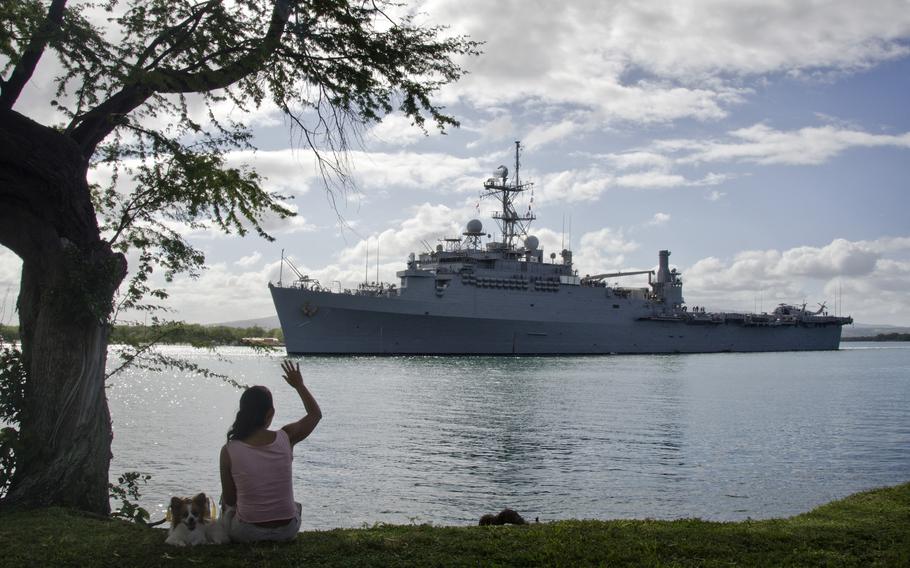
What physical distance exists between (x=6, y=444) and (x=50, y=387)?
52cm

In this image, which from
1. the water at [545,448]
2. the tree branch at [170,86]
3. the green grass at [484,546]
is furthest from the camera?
the water at [545,448]

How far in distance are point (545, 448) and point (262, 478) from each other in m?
11.8

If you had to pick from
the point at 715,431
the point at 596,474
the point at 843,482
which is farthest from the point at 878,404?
the point at 596,474

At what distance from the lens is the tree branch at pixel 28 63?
19.5 feet

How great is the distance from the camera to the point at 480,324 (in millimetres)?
52469

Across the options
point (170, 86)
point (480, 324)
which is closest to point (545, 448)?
point (170, 86)

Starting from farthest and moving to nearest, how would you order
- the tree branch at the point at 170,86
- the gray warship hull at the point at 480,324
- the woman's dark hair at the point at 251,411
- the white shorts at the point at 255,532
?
the gray warship hull at the point at 480,324 < the tree branch at the point at 170,86 < the white shorts at the point at 255,532 < the woman's dark hair at the point at 251,411

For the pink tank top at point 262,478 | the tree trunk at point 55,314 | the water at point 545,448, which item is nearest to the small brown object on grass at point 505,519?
the water at point 545,448

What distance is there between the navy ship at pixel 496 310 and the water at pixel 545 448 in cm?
Answer: 1690

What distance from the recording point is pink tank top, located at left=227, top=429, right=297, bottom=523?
4539mm

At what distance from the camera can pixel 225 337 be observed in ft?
→ 24.2

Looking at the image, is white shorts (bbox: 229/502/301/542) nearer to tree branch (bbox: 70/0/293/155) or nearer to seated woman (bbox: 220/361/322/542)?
seated woman (bbox: 220/361/322/542)

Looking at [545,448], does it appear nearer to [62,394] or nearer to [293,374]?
[62,394]

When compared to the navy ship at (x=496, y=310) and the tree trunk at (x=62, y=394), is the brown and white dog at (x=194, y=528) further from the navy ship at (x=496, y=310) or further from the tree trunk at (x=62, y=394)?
the navy ship at (x=496, y=310)
